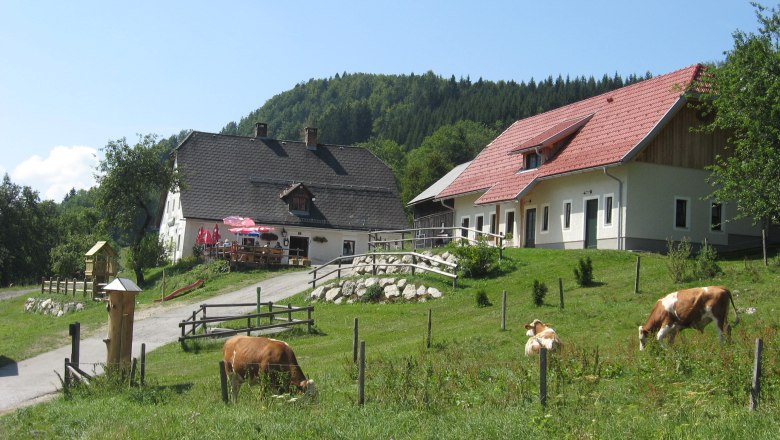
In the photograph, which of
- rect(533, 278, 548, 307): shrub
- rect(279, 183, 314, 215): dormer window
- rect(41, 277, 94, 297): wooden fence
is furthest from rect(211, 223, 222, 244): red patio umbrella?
rect(533, 278, 548, 307): shrub

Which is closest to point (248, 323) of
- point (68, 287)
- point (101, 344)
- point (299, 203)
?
point (101, 344)

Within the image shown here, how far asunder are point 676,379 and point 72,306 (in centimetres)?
3756

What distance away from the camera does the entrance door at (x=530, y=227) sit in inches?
1678

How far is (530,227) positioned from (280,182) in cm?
2366

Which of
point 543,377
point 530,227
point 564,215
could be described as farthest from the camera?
point 530,227

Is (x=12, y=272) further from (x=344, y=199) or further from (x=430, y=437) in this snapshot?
(x=430, y=437)

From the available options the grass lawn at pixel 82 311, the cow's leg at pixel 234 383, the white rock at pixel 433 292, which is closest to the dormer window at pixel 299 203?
the grass lawn at pixel 82 311

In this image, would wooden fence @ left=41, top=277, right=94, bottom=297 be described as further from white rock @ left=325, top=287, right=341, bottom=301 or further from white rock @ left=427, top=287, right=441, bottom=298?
white rock @ left=427, top=287, right=441, bottom=298

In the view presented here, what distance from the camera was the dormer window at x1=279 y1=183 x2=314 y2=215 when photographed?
59188 mm

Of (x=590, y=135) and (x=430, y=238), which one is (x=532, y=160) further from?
(x=430, y=238)

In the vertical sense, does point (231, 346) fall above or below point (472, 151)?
below

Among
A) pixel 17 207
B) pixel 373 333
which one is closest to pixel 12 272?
pixel 17 207

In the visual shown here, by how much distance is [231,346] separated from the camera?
17.5m

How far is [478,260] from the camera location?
3453 centimetres
